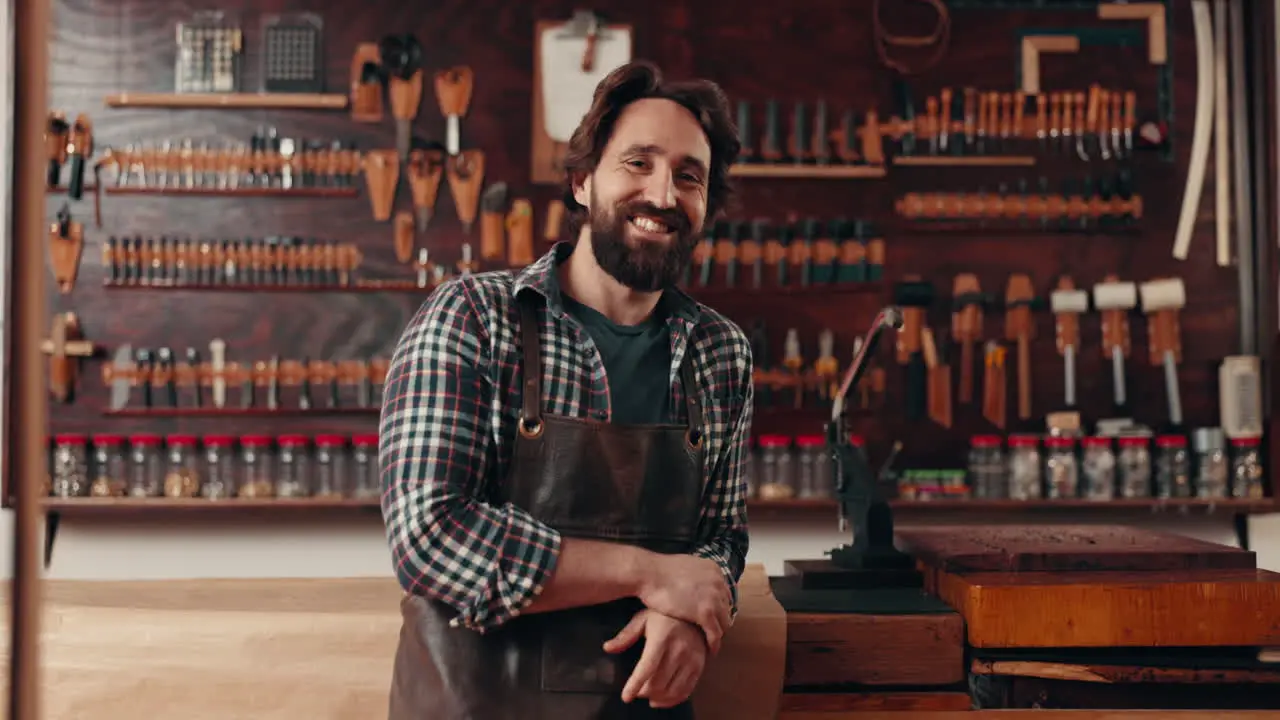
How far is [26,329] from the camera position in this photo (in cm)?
37

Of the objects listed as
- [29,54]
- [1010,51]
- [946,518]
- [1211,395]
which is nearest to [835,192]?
[1010,51]

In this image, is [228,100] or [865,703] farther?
[228,100]

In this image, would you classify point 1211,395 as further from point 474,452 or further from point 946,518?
point 474,452

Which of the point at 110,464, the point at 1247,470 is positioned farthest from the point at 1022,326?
the point at 110,464

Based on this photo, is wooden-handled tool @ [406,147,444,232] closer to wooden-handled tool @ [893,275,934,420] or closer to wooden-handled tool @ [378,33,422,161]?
wooden-handled tool @ [378,33,422,161]

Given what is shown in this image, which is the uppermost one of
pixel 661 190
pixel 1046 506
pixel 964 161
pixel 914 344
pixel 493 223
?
pixel 964 161

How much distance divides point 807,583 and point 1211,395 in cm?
274

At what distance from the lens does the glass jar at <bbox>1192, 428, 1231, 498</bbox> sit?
412cm

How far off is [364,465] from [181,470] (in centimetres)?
67

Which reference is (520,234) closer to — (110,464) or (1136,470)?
(110,464)

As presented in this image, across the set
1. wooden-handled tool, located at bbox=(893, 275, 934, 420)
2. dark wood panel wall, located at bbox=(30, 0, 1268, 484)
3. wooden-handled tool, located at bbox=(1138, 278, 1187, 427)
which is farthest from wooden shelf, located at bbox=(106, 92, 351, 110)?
wooden-handled tool, located at bbox=(1138, 278, 1187, 427)

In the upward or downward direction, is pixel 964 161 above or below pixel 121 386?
above

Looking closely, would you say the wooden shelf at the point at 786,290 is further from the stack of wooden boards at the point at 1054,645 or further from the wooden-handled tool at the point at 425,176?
the stack of wooden boards at the point at 1054,645

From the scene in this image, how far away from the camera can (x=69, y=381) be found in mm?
4117
